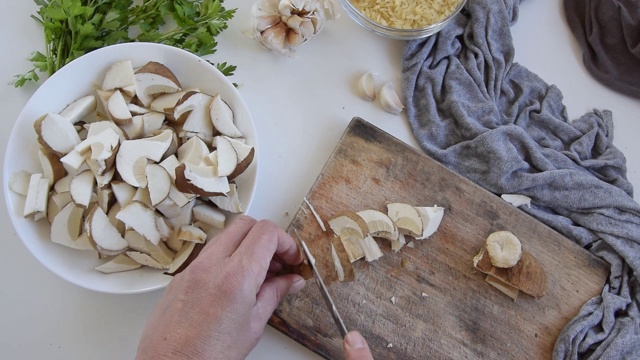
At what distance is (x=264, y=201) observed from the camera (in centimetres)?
124

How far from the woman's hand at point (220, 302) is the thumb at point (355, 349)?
0.14 metres

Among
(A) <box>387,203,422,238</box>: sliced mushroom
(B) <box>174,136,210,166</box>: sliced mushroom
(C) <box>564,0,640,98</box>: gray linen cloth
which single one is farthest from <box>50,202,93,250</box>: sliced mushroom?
(C) <box>564,0,640,98</box>: gray linen cloth

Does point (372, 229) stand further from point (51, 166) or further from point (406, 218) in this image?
point (51, 166)

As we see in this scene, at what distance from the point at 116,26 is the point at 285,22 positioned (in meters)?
0.35

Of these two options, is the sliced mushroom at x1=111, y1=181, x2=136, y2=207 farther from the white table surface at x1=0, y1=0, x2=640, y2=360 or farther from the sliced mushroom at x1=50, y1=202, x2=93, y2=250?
the white table surface at x1=0, y1=0, x2=640, y2=360

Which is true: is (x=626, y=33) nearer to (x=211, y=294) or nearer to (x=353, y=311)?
(x=353, y=311)

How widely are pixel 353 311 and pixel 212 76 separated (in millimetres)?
542

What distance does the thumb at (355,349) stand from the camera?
0.91m

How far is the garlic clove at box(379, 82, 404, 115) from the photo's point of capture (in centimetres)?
129

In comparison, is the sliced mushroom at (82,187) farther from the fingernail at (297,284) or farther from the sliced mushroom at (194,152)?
the fingernail at (297,284)

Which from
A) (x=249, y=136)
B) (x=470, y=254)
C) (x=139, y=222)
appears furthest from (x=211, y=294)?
(x=470, y=254)

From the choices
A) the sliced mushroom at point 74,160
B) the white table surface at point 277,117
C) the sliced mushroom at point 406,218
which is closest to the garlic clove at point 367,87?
the white table surface at point 277,117

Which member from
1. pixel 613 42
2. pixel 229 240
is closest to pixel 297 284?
pixel 229 240

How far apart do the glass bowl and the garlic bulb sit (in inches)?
2.8
